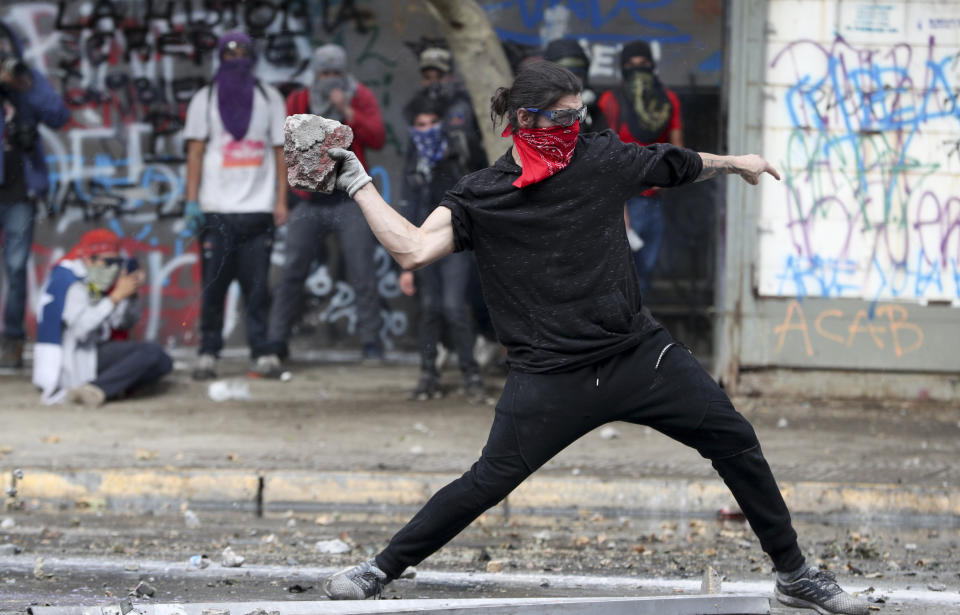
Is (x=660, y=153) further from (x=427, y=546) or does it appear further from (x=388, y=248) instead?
(x=427, y=546)

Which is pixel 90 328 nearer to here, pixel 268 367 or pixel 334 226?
pixel 268 367

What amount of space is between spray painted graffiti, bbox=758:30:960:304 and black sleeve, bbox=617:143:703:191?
13.2 ft

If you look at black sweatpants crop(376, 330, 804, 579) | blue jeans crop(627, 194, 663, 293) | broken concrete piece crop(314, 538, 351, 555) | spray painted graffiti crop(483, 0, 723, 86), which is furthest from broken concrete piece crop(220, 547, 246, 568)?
spray painted graffiti crop(483, 0, 723, 86)

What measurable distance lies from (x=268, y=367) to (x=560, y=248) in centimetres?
553

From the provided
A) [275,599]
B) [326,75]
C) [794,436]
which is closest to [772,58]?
[794,436]

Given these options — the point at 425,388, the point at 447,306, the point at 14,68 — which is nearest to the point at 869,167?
the point at 447,306

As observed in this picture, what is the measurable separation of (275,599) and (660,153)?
197 cm

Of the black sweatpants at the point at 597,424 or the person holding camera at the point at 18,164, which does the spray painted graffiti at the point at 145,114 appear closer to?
the person holding camera at the point at 18,164

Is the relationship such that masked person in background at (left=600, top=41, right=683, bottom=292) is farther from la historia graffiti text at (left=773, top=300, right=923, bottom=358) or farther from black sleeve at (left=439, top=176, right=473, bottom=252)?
black sleeve at (left=439, top=176, right=473, bottom=252)

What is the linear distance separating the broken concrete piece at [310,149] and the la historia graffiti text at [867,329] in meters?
4.92

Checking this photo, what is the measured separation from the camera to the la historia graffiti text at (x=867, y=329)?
8172mm

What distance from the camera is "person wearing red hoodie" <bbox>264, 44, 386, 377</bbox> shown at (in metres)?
8.80

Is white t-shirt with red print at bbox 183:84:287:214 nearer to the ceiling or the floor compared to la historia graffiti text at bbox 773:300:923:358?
nearer to the ceiling

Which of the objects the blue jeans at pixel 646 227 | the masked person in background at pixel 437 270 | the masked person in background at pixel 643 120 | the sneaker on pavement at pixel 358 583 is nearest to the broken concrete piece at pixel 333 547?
the sneaker on pavement at pixel 358 583
